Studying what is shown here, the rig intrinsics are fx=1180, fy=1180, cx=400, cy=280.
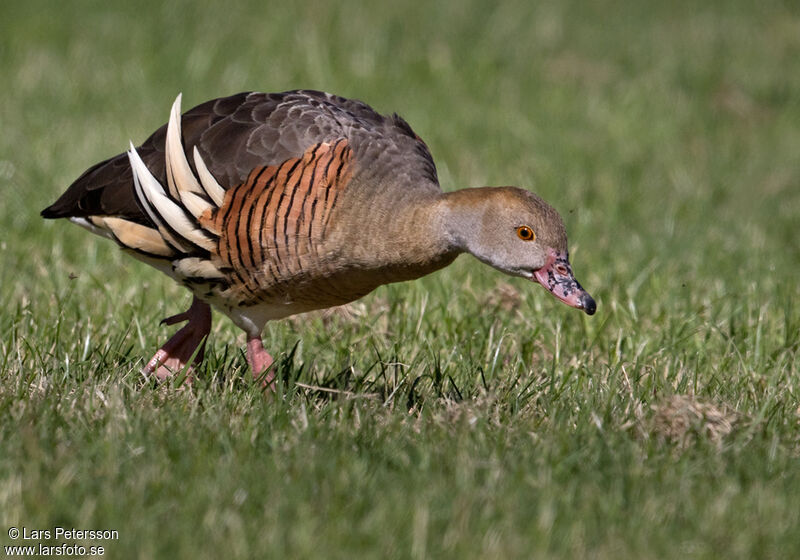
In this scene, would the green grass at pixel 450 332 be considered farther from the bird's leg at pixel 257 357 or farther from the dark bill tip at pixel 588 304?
the dark bill tip at pixel 588 304

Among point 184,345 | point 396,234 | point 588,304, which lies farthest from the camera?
point 184,345

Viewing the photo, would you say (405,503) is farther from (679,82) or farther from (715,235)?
(679,82)

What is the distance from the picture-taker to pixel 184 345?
5707mm

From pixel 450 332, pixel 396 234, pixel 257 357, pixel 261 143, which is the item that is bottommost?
pixel 257 357

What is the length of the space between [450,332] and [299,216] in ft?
4.99

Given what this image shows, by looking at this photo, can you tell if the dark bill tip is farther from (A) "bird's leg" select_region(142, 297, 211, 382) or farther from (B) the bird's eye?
(A) "bird's leg" select_region(142, 297, 211, 382)

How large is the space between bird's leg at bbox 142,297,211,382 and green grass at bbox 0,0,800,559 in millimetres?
106

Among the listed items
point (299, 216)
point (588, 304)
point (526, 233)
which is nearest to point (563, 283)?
point (588, 304)

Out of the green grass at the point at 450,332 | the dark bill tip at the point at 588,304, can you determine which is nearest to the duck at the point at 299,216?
the dark bill tip at the point at 588,304

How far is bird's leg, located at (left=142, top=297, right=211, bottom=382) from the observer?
5496mm

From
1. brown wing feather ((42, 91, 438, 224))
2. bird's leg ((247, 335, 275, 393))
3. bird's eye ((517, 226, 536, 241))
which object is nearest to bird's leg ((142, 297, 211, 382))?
bird's leg ((247, 335, 275, 393))

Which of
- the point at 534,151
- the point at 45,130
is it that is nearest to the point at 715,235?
the point at 534,151

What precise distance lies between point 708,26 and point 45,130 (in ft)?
27.3

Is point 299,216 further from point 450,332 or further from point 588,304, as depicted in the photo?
point 450,332
